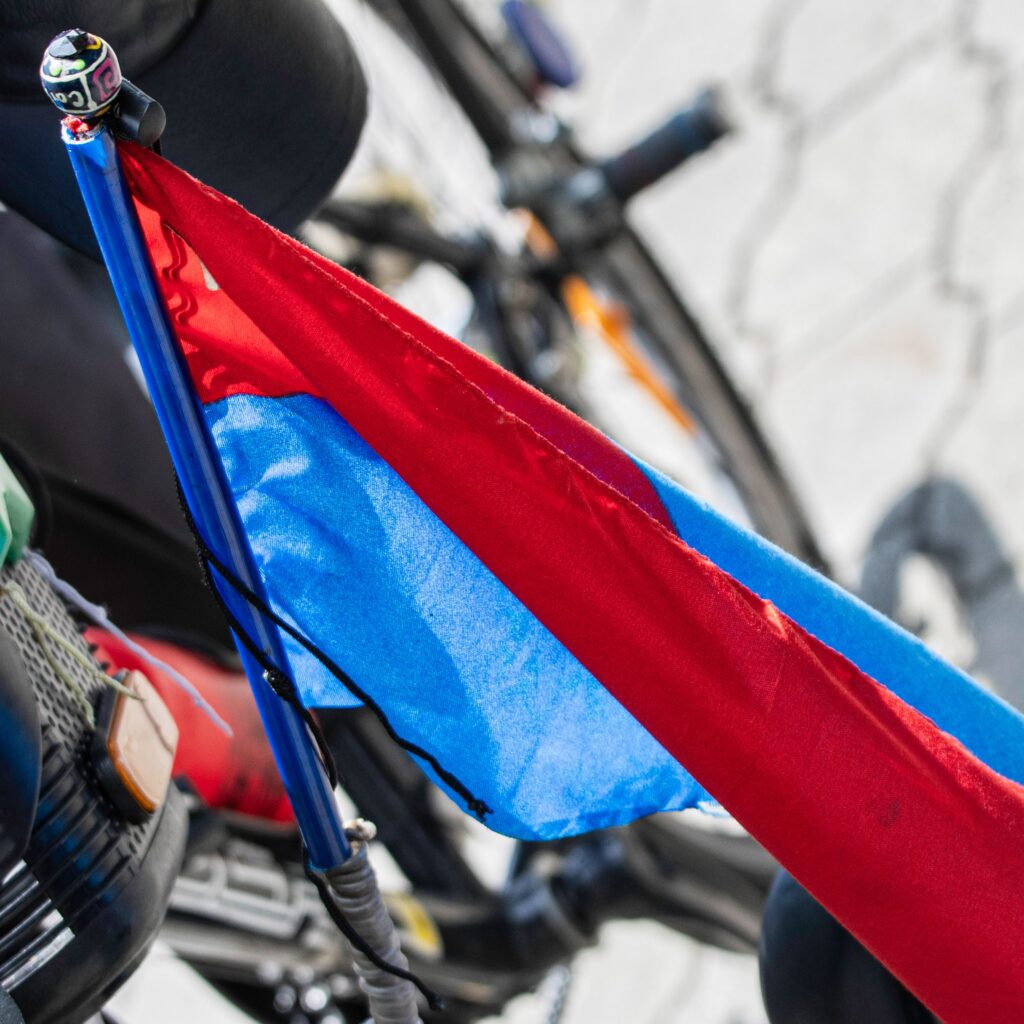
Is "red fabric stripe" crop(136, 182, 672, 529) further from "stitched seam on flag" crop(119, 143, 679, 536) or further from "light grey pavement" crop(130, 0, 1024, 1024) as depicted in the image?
"light grey pavement" crop(130, 0, 1024, 1024)

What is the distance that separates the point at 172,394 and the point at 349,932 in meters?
0.22

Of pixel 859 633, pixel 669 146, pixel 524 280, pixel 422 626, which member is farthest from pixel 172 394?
pixel 524 280

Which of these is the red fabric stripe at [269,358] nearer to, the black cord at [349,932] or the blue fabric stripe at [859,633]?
the blue fabric stripe at [859,633]

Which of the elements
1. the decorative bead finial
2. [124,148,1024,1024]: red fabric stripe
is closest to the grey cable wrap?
[124,148,1024,1024]: red fabric stripe

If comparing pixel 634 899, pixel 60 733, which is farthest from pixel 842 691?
pixel 634 899

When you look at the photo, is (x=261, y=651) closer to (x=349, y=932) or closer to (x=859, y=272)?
(x=349, y=932)

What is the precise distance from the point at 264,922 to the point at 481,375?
0.46 metres

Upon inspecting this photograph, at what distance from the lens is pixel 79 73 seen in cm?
53

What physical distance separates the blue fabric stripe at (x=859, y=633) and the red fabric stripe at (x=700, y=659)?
0.05m

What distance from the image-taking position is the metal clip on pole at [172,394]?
54 cm

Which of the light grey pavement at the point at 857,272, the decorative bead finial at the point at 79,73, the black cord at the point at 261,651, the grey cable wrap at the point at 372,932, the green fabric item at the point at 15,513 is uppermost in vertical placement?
the decorative bead finial at the point at 79,73

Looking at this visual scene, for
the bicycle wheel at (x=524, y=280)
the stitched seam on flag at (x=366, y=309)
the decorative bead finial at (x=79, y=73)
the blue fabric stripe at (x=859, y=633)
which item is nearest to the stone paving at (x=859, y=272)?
the bicycle wheel at (x=524, y=280)

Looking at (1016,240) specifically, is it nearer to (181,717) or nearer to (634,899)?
(634,899)

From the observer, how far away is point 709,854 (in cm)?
122
